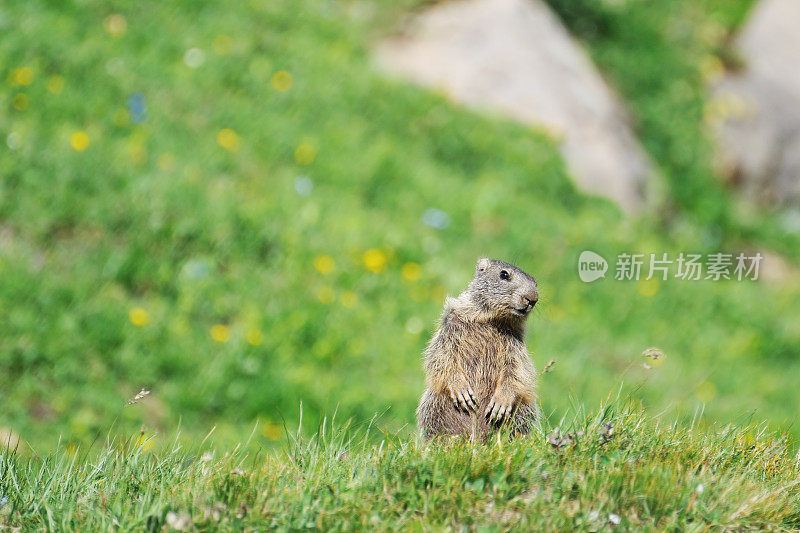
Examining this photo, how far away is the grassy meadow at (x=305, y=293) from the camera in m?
3.23

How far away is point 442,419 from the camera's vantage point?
352cm

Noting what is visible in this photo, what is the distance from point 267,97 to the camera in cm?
881

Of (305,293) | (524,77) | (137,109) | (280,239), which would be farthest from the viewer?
(524,77)

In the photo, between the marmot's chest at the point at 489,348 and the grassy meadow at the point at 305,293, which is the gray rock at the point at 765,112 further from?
the marmot's chest at the point at 489,348

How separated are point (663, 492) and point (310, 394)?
351 centimetres

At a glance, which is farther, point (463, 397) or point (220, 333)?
point (220, 333)

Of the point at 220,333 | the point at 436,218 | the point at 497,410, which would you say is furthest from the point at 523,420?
the point at 436,218

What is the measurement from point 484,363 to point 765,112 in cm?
1074

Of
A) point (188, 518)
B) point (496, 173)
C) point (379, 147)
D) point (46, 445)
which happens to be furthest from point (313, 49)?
point (188, 518)

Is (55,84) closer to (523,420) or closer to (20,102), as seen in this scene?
(20,102)

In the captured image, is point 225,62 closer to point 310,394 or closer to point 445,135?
point 445,135

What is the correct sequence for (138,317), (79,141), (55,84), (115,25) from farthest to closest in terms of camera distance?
1. (115,25)
2. (55,84)
3. (79,141)
4. (138,317)

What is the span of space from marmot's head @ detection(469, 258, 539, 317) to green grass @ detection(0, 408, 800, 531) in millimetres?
563

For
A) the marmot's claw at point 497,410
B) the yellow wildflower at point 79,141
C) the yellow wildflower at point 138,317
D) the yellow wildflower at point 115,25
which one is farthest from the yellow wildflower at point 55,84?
the marmot's claw at point 497,410
